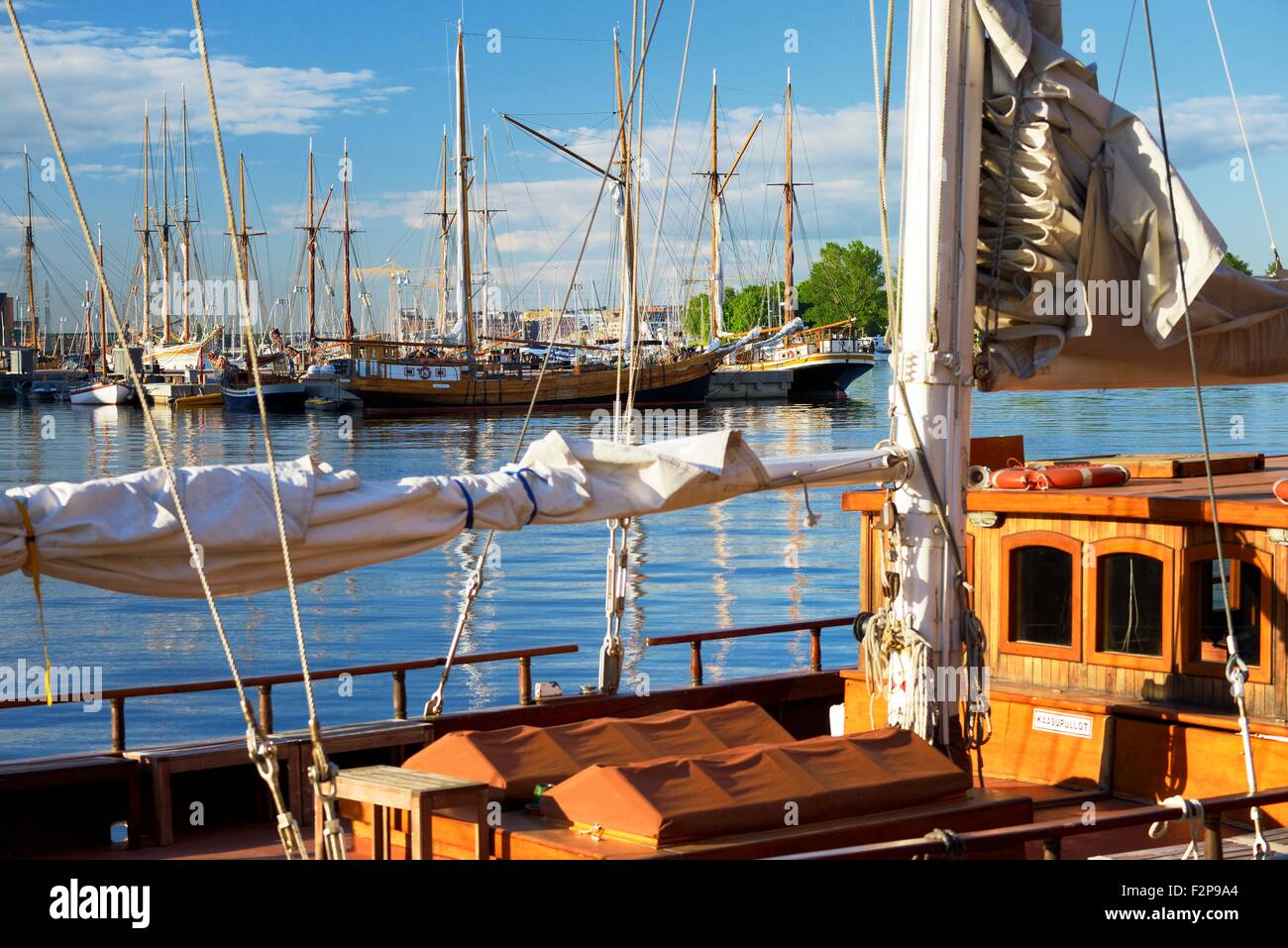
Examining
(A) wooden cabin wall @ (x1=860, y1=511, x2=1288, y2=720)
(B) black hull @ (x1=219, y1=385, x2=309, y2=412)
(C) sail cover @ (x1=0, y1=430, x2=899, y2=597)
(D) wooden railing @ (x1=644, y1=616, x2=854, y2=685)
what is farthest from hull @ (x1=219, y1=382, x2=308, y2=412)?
(C) sail cover @ (x1=0, y1=430, x2=899, y2=597)

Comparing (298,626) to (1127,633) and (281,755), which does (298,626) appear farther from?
(1127,633)

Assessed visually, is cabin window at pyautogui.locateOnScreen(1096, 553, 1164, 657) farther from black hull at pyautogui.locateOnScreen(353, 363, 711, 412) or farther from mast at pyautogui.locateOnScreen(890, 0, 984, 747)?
black hull at pyautogui.locateOnScreen(353, 363, 711, 412)

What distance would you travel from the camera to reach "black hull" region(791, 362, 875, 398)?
326 feet

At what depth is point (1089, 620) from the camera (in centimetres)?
1083

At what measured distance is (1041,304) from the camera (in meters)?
10.5

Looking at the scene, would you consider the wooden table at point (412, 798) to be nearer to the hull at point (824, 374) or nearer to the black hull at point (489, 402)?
the black hull at point (489, 402)

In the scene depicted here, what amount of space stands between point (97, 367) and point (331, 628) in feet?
343

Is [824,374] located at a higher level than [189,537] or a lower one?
higher

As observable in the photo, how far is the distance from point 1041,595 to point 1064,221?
2.74 meters

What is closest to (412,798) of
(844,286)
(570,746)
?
(570,746)

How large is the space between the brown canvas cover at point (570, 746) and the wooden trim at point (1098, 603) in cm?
268

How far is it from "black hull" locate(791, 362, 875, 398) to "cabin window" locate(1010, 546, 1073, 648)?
3469 inches
